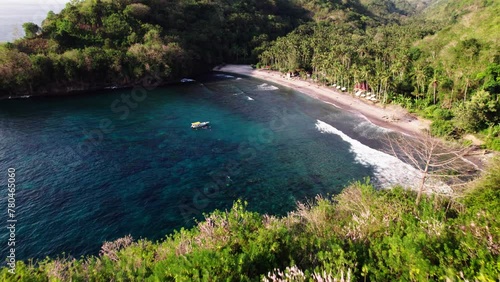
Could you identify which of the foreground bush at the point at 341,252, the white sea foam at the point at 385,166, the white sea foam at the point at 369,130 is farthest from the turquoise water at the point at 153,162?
the foreground bush at the point at 341,252

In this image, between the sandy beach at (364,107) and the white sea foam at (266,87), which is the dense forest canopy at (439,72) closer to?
the sandy beach at (364,107)

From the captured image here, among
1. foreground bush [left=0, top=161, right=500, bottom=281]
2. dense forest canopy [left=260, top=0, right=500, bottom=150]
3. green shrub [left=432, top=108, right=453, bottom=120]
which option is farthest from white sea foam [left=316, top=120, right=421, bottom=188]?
foreground bush [left=0, top=161, right=500, bottom=281]

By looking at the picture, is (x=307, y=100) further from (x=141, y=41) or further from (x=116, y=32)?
(x=116, y=32)

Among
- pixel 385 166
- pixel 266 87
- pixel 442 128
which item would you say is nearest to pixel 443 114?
pixel 442 128

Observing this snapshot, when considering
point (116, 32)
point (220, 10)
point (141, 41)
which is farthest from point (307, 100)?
point (220, 10)

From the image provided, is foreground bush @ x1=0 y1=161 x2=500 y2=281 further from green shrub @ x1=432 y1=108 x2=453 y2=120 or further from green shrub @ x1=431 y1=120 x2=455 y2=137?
green shrub @ x1=432 y1=108 x2=453 y2=120

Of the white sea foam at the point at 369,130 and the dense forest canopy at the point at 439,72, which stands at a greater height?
the dense forest canopy at the point at 439,72

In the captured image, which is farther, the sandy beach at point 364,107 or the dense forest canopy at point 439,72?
the sandy beach at point 364,107
